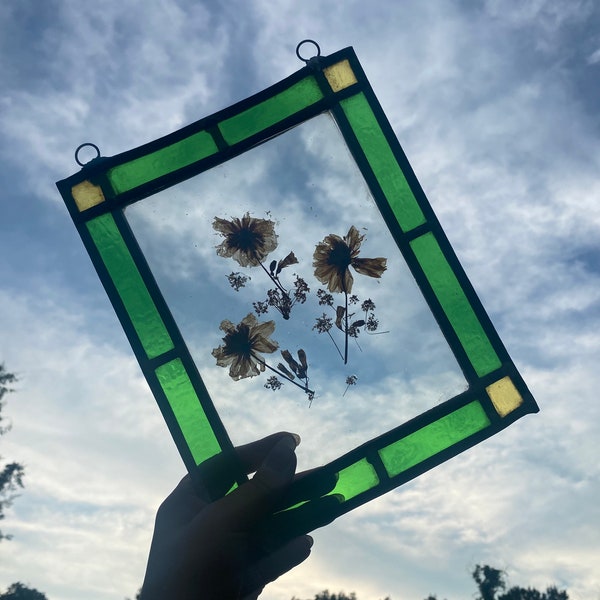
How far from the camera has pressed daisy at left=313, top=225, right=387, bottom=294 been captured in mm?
2416

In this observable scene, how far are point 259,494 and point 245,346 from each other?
64cm

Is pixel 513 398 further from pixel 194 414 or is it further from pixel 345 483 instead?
pixel 194 414

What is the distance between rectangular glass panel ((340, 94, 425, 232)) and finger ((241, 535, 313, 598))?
144 cm

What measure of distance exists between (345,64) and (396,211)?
717 mm

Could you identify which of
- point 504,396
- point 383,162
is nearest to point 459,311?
point 504,396

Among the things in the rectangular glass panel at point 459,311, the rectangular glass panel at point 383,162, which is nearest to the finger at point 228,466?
the rectangular glass panel at point 459,311

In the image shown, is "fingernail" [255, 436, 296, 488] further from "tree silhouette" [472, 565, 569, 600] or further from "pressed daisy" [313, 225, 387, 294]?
"tree silhouette" [472, 565, 569, 600]

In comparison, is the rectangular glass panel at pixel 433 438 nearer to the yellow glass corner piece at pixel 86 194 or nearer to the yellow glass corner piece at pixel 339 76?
the yellow glass corner piece at pixel 339 76

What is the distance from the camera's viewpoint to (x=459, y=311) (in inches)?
89.7

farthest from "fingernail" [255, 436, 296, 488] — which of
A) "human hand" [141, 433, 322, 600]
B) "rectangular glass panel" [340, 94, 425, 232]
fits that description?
"rectangular glass panel" [340, 94, 425, 232]

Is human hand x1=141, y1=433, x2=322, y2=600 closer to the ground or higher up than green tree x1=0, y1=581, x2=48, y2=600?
closer to the ground

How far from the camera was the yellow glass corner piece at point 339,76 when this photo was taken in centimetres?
241

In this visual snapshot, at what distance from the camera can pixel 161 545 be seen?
7.41 ft

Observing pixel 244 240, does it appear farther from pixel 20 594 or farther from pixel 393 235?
pixel 20 594
